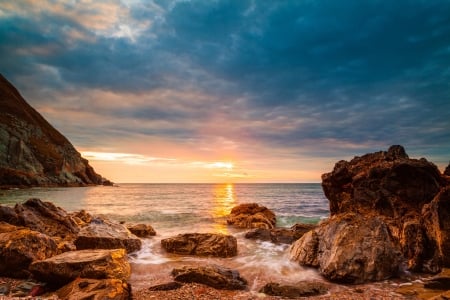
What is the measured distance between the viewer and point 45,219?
59.6ft

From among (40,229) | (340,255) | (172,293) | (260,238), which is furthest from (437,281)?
(40,229)

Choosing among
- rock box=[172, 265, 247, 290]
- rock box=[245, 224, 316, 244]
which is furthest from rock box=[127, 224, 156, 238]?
rock box=[172, 265, 247, 290]

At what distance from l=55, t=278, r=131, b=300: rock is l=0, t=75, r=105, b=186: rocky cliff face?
349 feet

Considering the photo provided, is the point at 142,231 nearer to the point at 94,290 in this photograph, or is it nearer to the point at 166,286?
the point at 166,286

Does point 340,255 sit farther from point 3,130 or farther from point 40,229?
point 3,130

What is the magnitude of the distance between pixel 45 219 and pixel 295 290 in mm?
16201

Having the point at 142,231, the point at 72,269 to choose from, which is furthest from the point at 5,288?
the point at 142,231

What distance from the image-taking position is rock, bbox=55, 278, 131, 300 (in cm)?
753

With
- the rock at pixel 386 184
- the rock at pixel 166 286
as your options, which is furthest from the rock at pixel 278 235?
the rock at pixel 166 286

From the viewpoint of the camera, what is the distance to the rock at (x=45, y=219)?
17.0 m

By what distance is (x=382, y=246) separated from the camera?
447 inches

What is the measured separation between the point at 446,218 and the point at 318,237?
5.09 metres

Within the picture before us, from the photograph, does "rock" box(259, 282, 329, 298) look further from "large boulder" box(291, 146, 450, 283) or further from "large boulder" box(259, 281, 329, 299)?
"large boulder" box(291, 146, 450, 283)

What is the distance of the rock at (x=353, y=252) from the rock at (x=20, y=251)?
1085 cm
